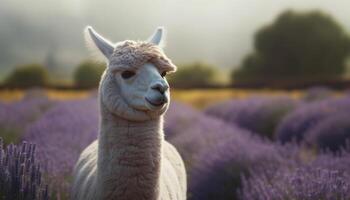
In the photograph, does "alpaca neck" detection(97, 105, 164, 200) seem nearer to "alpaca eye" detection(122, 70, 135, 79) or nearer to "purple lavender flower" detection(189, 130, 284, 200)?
"alpaca eye" detection(122, 70, 135, 79)

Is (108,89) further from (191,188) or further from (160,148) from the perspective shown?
(191,188)

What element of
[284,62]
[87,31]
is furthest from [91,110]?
[284,62]

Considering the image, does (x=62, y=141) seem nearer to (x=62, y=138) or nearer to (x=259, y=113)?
(x=62, y=138)

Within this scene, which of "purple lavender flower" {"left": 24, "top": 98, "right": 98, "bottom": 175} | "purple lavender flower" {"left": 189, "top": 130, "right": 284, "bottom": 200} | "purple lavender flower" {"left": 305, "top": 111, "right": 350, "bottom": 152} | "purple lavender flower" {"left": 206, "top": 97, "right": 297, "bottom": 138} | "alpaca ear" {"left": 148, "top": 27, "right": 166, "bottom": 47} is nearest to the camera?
"alpaca ear" {"left": 148, "top": 27, "right": 166, "bottom": 47}

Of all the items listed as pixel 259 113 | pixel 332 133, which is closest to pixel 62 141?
pixel 332 133

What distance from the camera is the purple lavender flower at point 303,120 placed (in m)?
8.85

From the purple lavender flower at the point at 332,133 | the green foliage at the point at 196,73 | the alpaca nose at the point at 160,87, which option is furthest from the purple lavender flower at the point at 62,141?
the green foliage at the point at 196,73

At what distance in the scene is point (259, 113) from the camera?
10836 millimetres

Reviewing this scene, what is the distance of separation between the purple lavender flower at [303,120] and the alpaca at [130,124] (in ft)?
19.2

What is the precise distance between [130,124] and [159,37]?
2.10 ft

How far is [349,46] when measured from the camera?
31.0 meters

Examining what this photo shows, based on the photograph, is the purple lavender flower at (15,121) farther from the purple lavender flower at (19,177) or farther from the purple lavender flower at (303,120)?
the purple lavender flower at (303,120)

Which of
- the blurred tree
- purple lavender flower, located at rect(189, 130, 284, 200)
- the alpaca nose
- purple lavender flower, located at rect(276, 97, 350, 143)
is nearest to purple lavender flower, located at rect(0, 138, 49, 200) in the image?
the alpaca nose

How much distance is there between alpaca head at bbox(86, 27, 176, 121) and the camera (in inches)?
114
